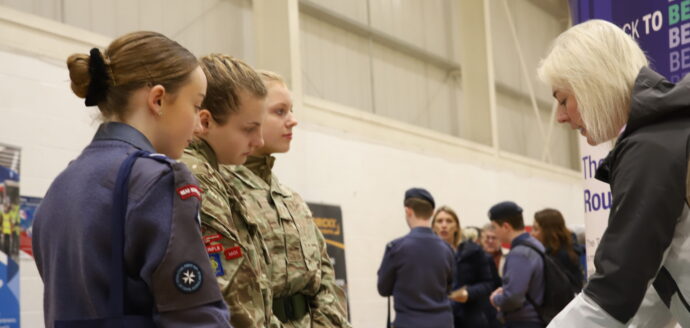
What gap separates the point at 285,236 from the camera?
8.82 ft

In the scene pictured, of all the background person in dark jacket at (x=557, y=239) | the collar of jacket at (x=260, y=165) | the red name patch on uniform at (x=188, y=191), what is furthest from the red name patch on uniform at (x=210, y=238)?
the background person in dark jacket at (x=557, y=239)

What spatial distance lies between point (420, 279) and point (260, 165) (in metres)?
3.13

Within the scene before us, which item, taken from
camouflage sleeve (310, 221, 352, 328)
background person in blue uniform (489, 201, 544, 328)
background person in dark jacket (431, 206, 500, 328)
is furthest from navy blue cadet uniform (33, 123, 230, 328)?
background person in dark jacket (431, 206, 500, 328)

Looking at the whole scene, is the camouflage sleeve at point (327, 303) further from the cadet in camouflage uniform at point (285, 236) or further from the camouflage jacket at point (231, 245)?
the camouflage jacket at point (231, 245)

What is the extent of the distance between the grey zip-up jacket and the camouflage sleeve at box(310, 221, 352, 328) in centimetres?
98

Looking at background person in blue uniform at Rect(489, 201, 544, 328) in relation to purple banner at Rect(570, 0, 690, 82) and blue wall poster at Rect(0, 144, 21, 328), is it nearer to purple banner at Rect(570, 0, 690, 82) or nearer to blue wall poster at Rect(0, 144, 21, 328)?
purple banner at Rect(570, 0, 690, 82)

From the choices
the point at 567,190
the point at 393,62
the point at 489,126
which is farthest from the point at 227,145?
the point at 567,190

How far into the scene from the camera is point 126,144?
64.2 inches

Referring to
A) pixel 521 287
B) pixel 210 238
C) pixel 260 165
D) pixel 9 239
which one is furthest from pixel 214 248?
pixel 521 287

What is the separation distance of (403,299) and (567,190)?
7.87 metres

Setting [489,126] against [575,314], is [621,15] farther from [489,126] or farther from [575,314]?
[489,126]

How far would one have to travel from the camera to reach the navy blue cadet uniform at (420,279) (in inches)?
226

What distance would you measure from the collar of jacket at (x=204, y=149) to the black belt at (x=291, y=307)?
0.50 m

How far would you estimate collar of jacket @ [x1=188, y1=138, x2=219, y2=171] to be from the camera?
240 centimetres
